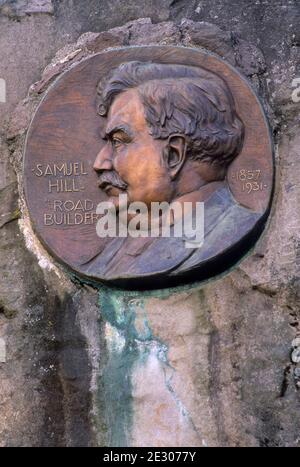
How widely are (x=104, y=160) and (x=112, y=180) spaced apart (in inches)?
3.2

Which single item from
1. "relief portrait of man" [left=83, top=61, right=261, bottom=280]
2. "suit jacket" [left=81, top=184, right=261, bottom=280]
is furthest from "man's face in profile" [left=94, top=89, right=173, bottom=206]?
"suit jacket" [left=81, top=184, right=261, bottom=280]

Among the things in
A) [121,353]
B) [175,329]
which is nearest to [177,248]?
[175,329]

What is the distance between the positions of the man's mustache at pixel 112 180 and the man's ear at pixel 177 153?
0.60ft

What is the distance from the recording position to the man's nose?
3.98 meters

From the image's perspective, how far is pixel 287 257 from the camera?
3.90m

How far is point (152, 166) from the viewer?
3.92 m

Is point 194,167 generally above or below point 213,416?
above

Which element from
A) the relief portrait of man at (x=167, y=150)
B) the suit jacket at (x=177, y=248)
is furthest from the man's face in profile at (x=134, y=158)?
the suit jacket at (x=177, y=248)

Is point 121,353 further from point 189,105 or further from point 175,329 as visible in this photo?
point 189,105

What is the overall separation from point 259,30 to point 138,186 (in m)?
0.82

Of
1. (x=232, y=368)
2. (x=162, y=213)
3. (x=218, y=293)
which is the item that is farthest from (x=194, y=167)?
(x=232, y=368)

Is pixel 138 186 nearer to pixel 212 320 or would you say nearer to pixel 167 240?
pixel 167 240

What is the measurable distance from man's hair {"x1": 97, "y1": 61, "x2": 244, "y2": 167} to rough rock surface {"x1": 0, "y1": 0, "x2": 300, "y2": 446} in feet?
0.61

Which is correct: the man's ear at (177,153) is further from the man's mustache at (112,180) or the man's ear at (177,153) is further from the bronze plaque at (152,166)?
the man's mustache at (112,180)
